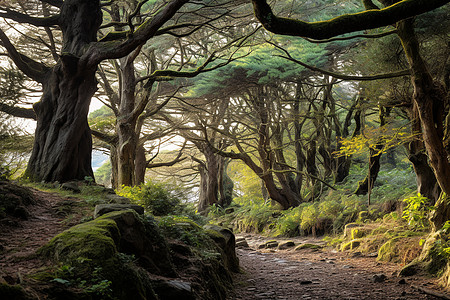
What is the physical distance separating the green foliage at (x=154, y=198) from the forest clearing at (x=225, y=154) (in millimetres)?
37

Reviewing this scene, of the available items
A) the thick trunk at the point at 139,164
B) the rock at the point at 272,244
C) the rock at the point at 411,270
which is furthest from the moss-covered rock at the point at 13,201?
the thick trunk at the point at 139,164

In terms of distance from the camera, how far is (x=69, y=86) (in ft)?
29.3

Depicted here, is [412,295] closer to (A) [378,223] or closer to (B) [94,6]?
(A) [378,223]

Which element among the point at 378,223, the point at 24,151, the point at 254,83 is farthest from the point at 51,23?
the point at 378,223

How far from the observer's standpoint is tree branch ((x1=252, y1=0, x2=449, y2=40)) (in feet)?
12.1

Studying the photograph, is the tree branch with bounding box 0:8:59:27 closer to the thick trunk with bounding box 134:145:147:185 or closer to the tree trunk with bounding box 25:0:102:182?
the tree trunk with bounding box 25:0:102:182

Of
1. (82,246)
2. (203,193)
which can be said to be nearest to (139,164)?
(203,193)

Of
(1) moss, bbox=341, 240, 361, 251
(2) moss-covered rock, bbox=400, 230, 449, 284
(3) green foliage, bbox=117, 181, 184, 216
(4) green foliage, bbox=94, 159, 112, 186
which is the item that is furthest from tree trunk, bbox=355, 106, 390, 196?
(4) green foliage, bbox=94, 159, 112, 186

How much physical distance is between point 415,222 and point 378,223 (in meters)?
2.23

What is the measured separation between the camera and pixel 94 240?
3.17 meters

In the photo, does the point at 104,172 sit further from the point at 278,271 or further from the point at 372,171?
the point at 278,271

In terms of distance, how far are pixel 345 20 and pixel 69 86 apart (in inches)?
280

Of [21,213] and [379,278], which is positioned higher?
[21,213]

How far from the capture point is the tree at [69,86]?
27.6ft
